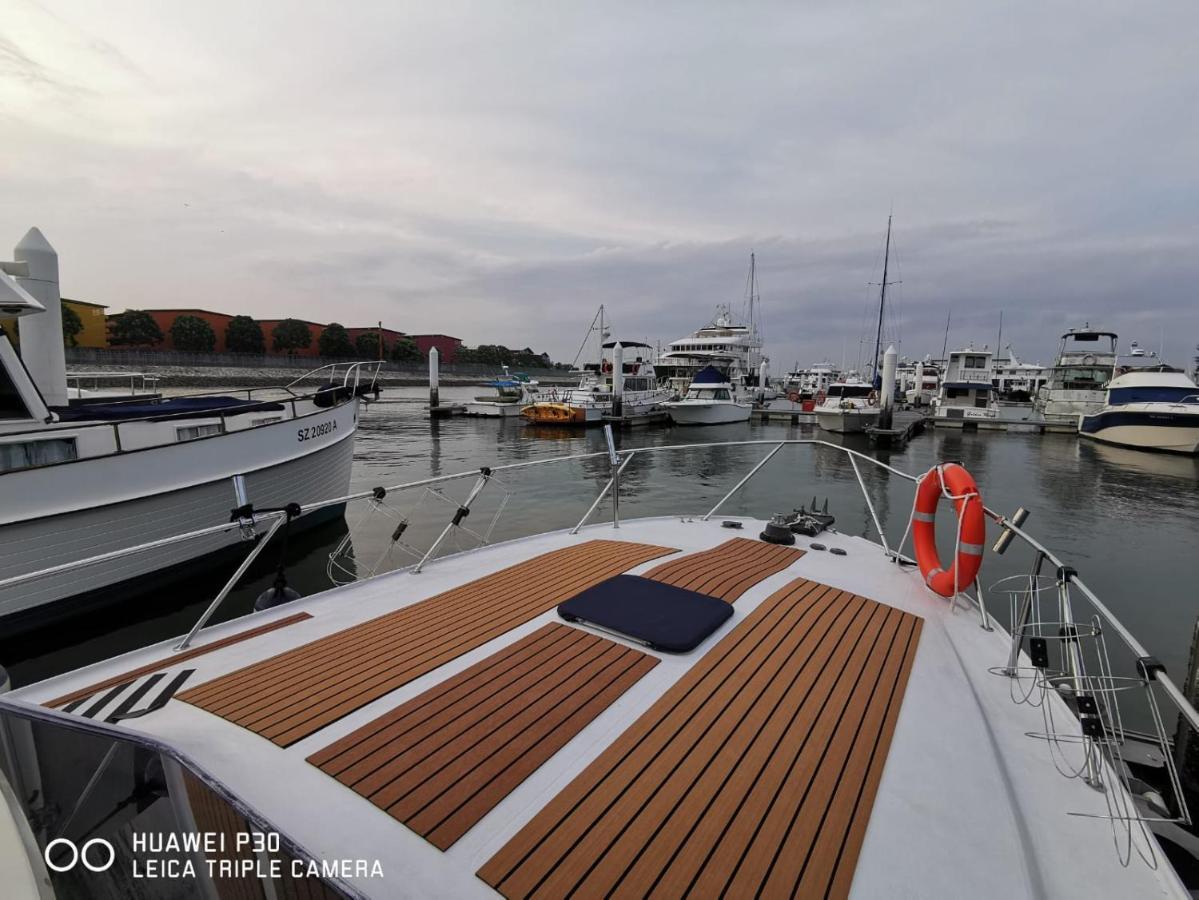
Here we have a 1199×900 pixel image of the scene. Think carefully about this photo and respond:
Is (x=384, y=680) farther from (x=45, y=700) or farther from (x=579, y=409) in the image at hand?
(x=579, y=409)

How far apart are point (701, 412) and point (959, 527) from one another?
30229 mm

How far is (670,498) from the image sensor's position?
49.1 feet

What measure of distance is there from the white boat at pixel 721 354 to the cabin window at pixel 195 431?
44.4 m

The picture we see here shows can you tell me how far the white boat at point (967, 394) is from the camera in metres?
34.5

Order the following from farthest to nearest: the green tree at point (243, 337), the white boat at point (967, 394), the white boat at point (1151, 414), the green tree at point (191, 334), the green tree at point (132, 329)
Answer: the green tree at point (243, 337) → the green tree at point (191, 334) → the green tree at point (132, 329) → the white boat at point (967, 394) → the white boat at point (1151, 414)

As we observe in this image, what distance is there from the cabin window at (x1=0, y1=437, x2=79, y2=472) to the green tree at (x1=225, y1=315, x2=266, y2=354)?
86138 millimetres

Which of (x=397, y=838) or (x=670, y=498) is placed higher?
(x=397, y=838)

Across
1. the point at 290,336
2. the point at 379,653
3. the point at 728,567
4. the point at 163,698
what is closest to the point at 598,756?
the point at 379,653

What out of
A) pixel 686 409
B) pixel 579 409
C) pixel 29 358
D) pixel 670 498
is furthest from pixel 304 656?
pixel 686 409

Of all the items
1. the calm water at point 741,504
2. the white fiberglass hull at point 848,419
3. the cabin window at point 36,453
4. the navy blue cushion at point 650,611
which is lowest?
the calm water at point 741,504

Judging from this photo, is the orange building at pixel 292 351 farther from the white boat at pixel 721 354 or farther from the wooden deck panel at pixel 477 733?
the wooden deck panel at pixel 477 733

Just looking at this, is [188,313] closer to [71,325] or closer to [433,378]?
[71,325]

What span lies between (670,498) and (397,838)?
524 inches

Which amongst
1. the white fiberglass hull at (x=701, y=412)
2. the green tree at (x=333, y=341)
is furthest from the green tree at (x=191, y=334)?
the white fiberglass hull at (x=701, y=412)
